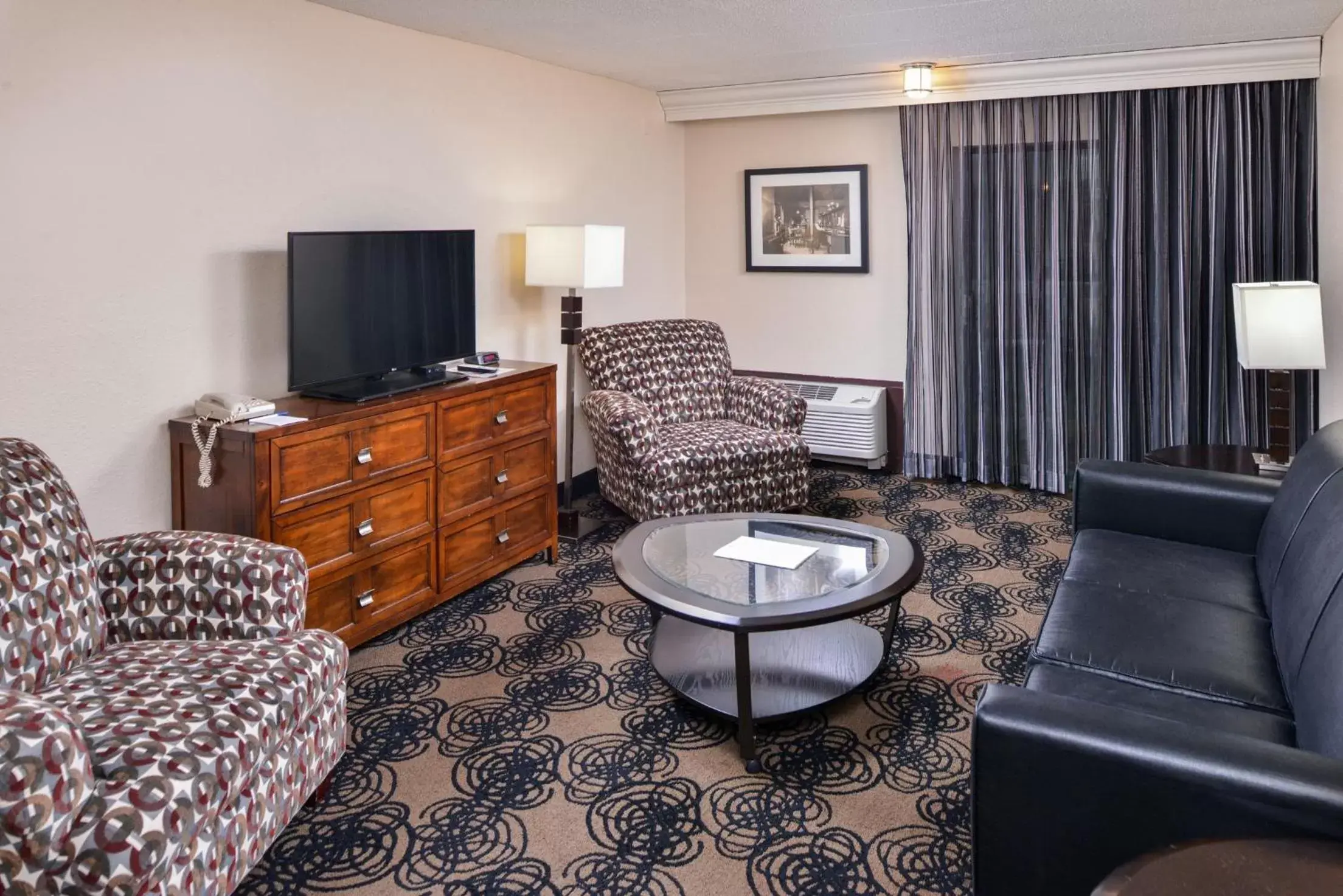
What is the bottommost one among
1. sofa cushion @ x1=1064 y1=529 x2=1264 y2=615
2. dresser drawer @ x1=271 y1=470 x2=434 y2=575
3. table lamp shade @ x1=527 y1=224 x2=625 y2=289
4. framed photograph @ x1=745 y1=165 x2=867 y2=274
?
sofa cushion @ x1=1064 y1=529 x2=1264 y2=615

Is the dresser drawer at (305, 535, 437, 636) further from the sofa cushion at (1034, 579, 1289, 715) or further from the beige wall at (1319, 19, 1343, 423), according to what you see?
the beige wall at (1319, 19, 1343, 423)

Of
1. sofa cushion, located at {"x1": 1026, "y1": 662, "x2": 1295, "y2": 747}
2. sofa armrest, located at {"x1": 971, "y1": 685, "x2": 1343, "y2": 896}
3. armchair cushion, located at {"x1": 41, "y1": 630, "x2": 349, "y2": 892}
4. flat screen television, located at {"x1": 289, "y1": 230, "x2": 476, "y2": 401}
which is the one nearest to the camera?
sofa armrest, located at {"x1": 971, "y1": 685, "x2": 1343, "y2": 896}

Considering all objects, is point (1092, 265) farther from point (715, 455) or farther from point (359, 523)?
point (359, 523)

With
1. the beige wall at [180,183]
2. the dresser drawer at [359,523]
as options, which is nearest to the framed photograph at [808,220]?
the beige wall at [180,183]

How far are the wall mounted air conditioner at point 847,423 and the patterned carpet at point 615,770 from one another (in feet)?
5.80

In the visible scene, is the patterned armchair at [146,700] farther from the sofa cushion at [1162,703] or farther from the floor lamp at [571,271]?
the floor lamp at [571,271]

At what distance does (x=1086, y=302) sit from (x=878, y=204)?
1.25 meters

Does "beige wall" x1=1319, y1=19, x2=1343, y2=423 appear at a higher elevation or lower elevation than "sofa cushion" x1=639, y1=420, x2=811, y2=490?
higher

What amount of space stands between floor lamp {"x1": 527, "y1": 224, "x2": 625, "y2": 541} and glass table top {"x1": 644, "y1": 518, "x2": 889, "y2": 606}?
144cm

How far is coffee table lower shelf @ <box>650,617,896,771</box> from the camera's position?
2.69 m

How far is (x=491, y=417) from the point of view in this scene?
3.95 meters

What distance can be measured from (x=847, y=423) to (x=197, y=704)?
4.18 metres

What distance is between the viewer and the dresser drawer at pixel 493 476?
375 cm

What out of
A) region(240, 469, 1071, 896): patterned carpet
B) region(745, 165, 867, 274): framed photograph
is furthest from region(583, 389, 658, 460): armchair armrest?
region(745, 165, 867, 274): framed photograph
